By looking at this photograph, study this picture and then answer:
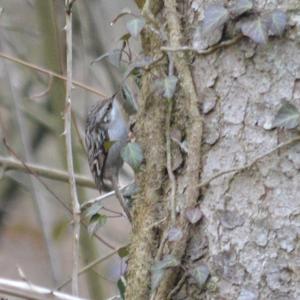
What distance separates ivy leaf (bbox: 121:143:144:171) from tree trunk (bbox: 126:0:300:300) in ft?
0.16

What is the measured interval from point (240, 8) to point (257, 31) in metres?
0.07

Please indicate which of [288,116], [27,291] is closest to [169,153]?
[288,116]

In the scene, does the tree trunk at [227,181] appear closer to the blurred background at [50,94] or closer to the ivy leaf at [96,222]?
the ivy leaf at [96,222]

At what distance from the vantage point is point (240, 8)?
177cm

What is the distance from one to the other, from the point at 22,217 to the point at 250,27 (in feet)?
17.4

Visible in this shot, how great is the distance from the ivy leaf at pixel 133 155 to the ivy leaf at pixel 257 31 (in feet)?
1.28

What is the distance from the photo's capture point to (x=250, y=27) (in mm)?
1746

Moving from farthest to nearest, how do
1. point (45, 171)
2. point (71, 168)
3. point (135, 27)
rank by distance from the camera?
1. point (45, 171)
2. point (71, 168)
3. point (135, 27)

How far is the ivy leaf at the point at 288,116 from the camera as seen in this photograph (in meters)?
1.73

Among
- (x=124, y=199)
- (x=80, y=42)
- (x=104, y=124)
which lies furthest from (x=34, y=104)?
(x=124, y=199)

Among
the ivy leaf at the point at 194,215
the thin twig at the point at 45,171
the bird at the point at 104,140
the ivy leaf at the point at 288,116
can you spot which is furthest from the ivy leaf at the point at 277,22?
the thin twig at the point at 45,171

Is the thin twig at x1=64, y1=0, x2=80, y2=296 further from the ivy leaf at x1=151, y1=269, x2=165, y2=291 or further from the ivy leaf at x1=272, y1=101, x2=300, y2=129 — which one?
the ivy leaf at x1=272, y1=101, x2=300, y2=129

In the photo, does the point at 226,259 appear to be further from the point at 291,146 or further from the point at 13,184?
the point at 13,184

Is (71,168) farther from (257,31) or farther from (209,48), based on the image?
(257,31)
